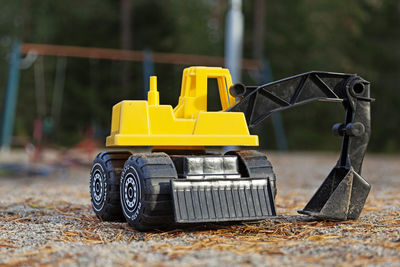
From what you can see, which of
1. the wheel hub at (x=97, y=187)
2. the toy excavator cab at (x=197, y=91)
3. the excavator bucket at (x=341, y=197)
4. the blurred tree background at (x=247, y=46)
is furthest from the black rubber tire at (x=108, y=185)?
the blurred tree background at (x=247, y=46)

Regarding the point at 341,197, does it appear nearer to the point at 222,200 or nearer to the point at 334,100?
the point at 334,100

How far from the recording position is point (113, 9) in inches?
915

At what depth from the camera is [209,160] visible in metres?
3.42

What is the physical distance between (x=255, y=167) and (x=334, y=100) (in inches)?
31.2

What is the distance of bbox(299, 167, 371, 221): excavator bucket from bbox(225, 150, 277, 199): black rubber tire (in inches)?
16.0

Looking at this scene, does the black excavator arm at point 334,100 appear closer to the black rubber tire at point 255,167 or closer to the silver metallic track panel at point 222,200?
the black rubber tire at point 255,167

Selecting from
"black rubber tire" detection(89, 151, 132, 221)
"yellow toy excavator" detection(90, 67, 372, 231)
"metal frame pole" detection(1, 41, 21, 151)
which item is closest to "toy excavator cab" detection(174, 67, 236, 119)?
"yellow toy excavator" detection(90, 67, 372, 231)

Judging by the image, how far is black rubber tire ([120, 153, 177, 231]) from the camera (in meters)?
3.21

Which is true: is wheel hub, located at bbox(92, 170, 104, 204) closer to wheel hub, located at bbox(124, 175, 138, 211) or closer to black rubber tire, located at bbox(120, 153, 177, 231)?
wheel hub, located at bbox(124, 175, 138, 211)

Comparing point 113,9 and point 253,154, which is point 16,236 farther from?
point 113,9

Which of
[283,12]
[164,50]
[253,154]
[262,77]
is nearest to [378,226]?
[253,154]

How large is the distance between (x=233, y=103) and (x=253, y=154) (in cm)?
47

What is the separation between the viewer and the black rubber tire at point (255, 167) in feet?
11.5

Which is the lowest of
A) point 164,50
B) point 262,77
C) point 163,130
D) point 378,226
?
point 378,226
